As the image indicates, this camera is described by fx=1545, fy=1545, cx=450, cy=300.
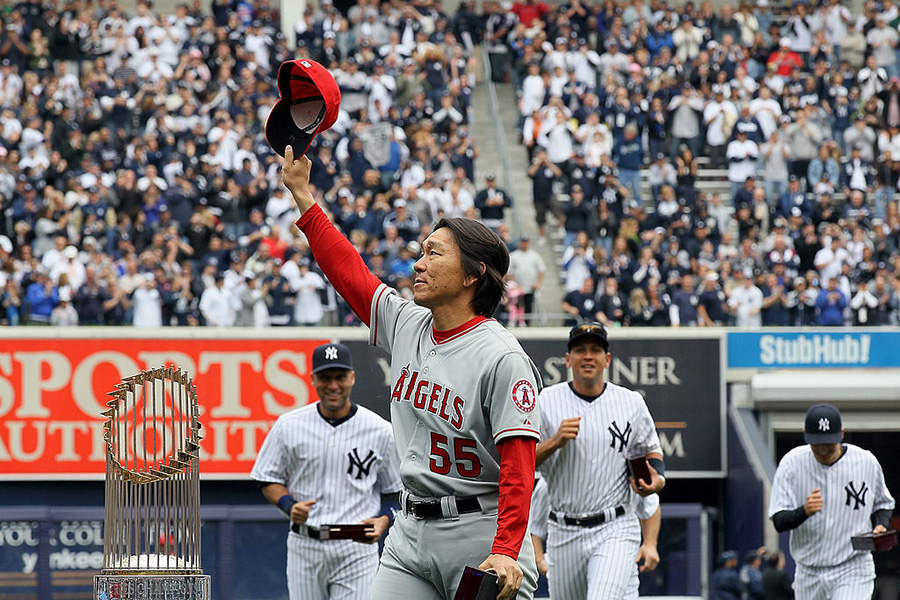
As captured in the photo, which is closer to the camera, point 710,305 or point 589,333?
point 589,333

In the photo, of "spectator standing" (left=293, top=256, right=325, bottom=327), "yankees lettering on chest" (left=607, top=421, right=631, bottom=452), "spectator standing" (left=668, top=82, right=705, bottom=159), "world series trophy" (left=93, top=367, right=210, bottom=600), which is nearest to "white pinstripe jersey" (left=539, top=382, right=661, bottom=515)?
"yankees lettering on chest" (left=607, top=421, right=631, bottom=452)

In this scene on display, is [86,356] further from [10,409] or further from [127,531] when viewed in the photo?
[127,531]

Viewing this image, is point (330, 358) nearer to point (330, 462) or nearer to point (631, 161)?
point (330, 462)

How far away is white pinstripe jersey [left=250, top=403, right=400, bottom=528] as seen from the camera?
346 inches

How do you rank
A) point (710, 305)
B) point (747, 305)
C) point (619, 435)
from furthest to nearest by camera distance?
point (747, 305)
point (710, 305)
point (619, 435)

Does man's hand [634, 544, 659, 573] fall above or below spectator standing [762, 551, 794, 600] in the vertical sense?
above

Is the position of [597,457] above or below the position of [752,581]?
above

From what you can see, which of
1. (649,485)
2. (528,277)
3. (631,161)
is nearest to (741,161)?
(631,161)

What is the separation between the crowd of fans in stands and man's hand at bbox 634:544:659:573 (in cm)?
1045

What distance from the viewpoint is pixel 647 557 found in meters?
8.67

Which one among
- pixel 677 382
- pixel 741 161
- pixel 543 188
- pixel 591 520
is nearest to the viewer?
pixel 591 520

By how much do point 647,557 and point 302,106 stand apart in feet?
13.2

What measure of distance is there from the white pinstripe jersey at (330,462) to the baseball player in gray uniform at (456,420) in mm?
3219

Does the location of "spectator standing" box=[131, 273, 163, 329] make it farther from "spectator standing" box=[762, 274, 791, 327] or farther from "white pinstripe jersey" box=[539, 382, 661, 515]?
"white pinstripe jersey" box=[539, 382, 661, 515]
